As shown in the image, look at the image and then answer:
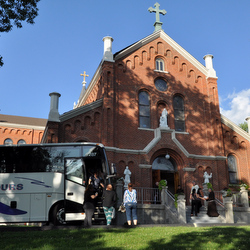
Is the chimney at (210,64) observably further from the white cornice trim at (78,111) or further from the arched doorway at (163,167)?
the white cornice trim at (78,111)

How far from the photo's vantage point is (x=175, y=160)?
858 inches

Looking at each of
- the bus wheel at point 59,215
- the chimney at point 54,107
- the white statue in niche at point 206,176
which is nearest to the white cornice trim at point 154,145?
the white statue in niche at point 206,176

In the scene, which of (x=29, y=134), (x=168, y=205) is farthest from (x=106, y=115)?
(x=29, y=134)

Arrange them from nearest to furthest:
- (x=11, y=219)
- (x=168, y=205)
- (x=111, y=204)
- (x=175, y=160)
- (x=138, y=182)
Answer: (x=111, y=204), (x=11, y=219), (x=168, y=205), (x=138, y=182), (x=175, y=160)

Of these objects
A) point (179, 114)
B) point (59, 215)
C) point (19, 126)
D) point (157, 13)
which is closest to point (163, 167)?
point (179, 114)

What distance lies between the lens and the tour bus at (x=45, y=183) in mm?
12945

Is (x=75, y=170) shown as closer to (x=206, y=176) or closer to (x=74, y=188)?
(x=74, y=188)

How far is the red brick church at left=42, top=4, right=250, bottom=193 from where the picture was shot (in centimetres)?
2036

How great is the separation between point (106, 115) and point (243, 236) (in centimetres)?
1305

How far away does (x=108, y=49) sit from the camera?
22.2 m

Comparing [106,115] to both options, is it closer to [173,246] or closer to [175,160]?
[175,160]

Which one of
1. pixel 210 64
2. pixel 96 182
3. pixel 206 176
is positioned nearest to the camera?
pixel 96 182

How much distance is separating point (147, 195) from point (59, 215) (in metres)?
7.70

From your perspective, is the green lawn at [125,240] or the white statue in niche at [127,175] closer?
the green lawn at [125,240]
